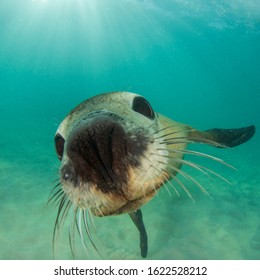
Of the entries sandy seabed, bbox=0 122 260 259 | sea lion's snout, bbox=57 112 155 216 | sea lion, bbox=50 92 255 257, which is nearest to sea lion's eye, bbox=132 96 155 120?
sea lion, bbox=50 92 255 257

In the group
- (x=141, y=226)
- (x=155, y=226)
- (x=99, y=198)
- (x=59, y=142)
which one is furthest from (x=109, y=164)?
(x=155, y=226)

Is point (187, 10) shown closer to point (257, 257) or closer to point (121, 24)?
point (121, 24)

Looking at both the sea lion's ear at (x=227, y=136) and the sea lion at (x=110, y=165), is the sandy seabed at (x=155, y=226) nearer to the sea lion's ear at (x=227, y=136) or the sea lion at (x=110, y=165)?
the sea lion's ear at (x=227, y=136)

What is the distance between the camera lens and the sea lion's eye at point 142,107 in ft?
7.72

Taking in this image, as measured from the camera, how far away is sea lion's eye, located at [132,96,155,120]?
92.7 inches

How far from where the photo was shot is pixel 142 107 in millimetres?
2398

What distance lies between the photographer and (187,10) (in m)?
28.8

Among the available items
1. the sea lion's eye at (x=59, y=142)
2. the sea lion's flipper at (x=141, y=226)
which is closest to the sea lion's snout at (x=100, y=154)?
the sea lion's eye at (x=59, y=142)

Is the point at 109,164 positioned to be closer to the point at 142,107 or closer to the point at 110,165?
the point at 110,165

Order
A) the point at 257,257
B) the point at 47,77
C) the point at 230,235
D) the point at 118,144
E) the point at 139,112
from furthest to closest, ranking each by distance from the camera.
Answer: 1. the point at 47,77
2. the point at 230,235
3. the point at 257,257
4. the point at 139,112
5. the point at 118,144

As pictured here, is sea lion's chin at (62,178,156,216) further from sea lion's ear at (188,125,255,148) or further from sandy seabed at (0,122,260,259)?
sandy seabed at (0,122,260,259)

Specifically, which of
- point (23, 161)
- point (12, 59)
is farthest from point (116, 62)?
point (23, 161)

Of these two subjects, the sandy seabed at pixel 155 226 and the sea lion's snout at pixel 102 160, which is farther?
the sandy seabed at pixel 155 226

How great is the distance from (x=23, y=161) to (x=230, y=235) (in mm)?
6516
